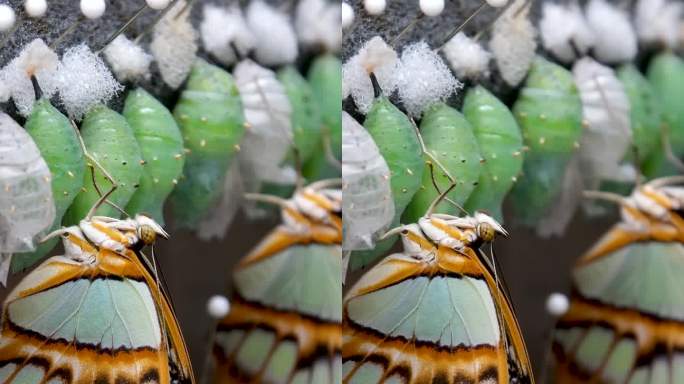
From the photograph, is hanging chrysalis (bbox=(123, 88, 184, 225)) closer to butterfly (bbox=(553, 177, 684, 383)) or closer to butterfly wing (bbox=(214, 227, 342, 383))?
butterfly wing (bbox=(214, 227, 342, 383))

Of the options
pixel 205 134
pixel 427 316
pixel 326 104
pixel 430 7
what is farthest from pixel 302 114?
pixel 427 316

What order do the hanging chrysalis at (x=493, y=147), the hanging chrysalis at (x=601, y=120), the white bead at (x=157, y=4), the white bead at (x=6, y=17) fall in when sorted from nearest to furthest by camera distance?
1. the white bead at (x=6, y=17)
2. the white bead at (x=157, y=4)
3. the hanging chrysalis at (x=493, y=147)
4. the hanging chrysalis at (x=601, y=120)

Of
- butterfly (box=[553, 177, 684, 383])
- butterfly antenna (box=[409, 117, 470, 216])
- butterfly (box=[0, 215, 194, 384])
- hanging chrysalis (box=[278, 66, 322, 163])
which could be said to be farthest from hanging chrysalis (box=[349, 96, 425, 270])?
butterfly (box=[553, 177, 684, 383])

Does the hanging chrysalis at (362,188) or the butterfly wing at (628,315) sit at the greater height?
the hanging chrysalis at (362,188)

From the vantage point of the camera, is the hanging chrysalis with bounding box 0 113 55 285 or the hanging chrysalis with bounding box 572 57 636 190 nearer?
the hanging chrysalis with bounding box 0 113 55 285

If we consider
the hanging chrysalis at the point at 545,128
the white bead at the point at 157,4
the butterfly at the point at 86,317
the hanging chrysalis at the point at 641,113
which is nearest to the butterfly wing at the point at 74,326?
the butterfly at the point at 86,317

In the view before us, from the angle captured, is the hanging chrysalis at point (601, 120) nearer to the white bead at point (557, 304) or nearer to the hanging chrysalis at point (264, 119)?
the white bead at point (557, 304)
